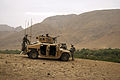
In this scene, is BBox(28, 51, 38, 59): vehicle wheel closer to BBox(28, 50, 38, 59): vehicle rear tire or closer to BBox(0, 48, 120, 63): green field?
BBox(28, 50, 38, 59): vehicle rear tire

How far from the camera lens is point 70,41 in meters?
58.8

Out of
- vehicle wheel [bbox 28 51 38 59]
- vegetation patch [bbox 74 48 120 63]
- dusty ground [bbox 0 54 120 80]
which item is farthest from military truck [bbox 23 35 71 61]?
vegetation patch [bbox 74 48 120 63]

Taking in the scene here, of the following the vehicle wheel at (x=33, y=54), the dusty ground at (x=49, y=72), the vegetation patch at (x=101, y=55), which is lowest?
the dusty ground at (x=49, y=72)

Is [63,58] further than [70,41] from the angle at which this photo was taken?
No

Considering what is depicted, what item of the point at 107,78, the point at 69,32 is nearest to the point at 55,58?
the point at 107,78

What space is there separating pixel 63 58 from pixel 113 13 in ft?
242

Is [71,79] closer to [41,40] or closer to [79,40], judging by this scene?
[41,40]

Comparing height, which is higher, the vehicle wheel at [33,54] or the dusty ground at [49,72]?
the vehicle wheel at [33,54]

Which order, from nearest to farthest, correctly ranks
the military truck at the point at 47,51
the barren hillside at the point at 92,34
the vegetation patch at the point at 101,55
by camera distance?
the military truck at the point at 47,51 < the vegetation patch at the point at 101,55 < the barren hillside at the point at 92,34

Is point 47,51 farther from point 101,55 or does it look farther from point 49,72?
point 101,55

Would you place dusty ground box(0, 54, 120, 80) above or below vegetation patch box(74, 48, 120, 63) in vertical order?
below

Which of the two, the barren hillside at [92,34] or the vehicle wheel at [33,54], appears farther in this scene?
the barren hillside at [92,34]

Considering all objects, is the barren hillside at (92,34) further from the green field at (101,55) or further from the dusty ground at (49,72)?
the dusty ground at (49,72)

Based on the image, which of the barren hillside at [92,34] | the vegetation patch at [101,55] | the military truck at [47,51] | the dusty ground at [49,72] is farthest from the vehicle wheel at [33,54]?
the barren hillside at [92,34]
